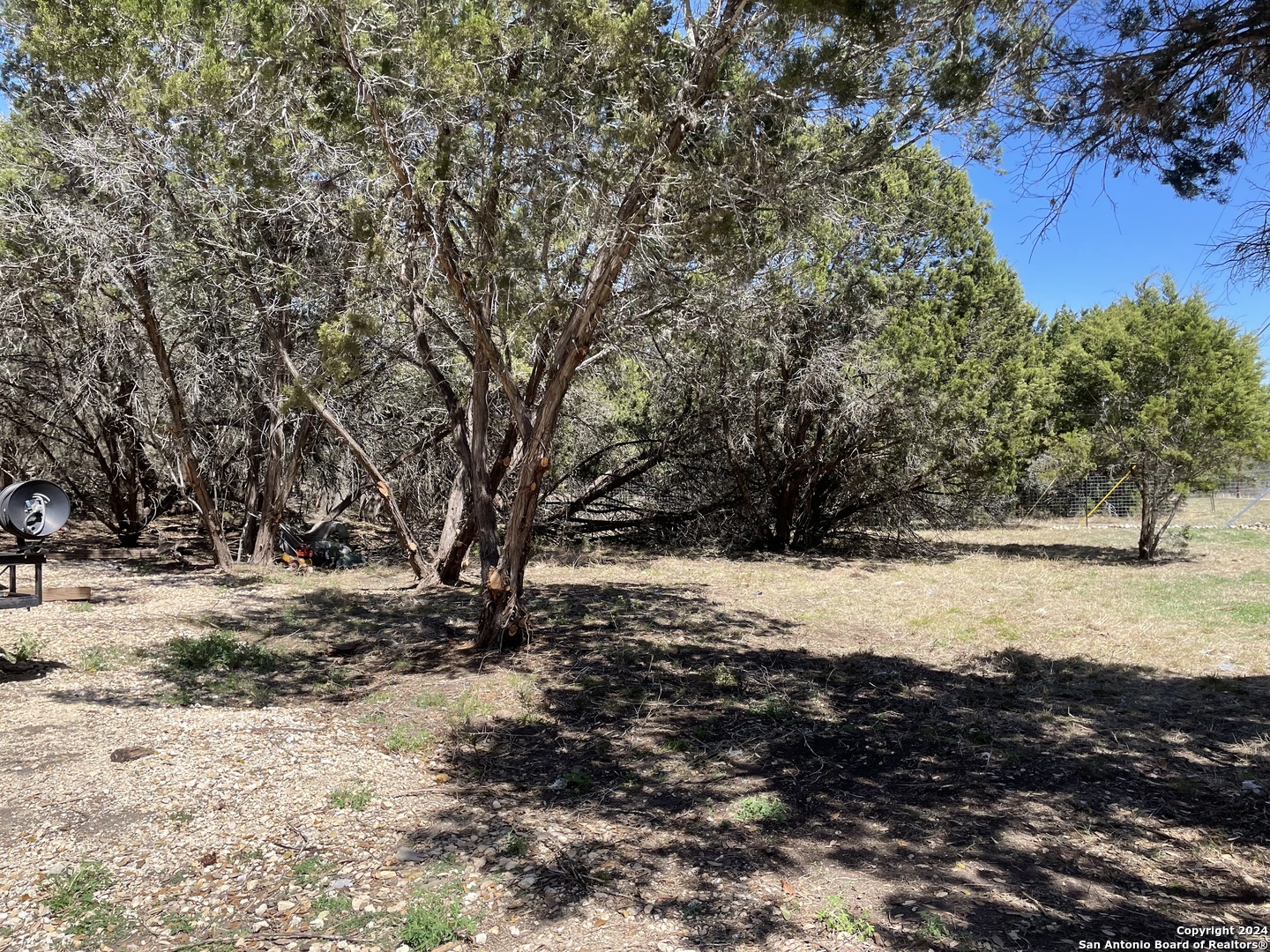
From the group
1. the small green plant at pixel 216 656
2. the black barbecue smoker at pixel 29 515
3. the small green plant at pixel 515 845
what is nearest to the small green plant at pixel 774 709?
the small green plant at pixel 515 845

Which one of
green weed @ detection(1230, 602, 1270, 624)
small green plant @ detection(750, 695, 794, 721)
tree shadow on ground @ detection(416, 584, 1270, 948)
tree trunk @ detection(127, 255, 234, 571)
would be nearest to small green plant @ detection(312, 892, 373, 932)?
tree shadow on ground @ detection(416, 584, 1270, 948)

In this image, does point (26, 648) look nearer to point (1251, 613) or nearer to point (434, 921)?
point (434, 921)

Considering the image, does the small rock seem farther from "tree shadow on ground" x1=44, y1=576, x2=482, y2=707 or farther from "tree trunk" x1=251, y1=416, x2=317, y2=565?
"tree trunk" x1=251, y1=416, x2=317, y2=565

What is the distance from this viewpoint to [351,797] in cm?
414

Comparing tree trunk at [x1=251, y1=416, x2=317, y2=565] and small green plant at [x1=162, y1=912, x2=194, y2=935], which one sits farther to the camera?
tree trunk at [x1=251, y1=416, x2=317, y2=565]

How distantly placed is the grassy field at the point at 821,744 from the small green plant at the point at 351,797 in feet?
1.49

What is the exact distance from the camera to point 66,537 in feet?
47.9

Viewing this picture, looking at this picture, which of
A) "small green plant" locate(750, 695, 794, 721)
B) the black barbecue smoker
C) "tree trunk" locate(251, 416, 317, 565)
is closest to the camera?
the black barbecue smoker

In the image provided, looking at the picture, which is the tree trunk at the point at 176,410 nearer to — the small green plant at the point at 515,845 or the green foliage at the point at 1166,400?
the small green plant at the point at 515,845

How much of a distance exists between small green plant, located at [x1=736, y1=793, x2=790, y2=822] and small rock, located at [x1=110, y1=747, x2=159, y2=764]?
320 centimetres

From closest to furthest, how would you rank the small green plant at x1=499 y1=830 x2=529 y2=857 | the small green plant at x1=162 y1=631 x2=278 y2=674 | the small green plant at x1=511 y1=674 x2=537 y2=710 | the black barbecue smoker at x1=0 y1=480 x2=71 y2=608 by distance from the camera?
1. the small green plant at x1=499 y1=830 x2=529 y2=857
2. the black barbecue smoker at x1=0 y1=480 x2=71 y2=608
3. the small green plant at x1=511 y1=674 x2=537 y2=710
4. the small green plant at x1=162 y1=631 x2=278 y2=674

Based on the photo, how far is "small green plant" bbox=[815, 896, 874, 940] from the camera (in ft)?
9.69

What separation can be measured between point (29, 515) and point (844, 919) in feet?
18.0

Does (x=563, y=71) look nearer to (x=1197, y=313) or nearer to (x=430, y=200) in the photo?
(x=430, y=200)
